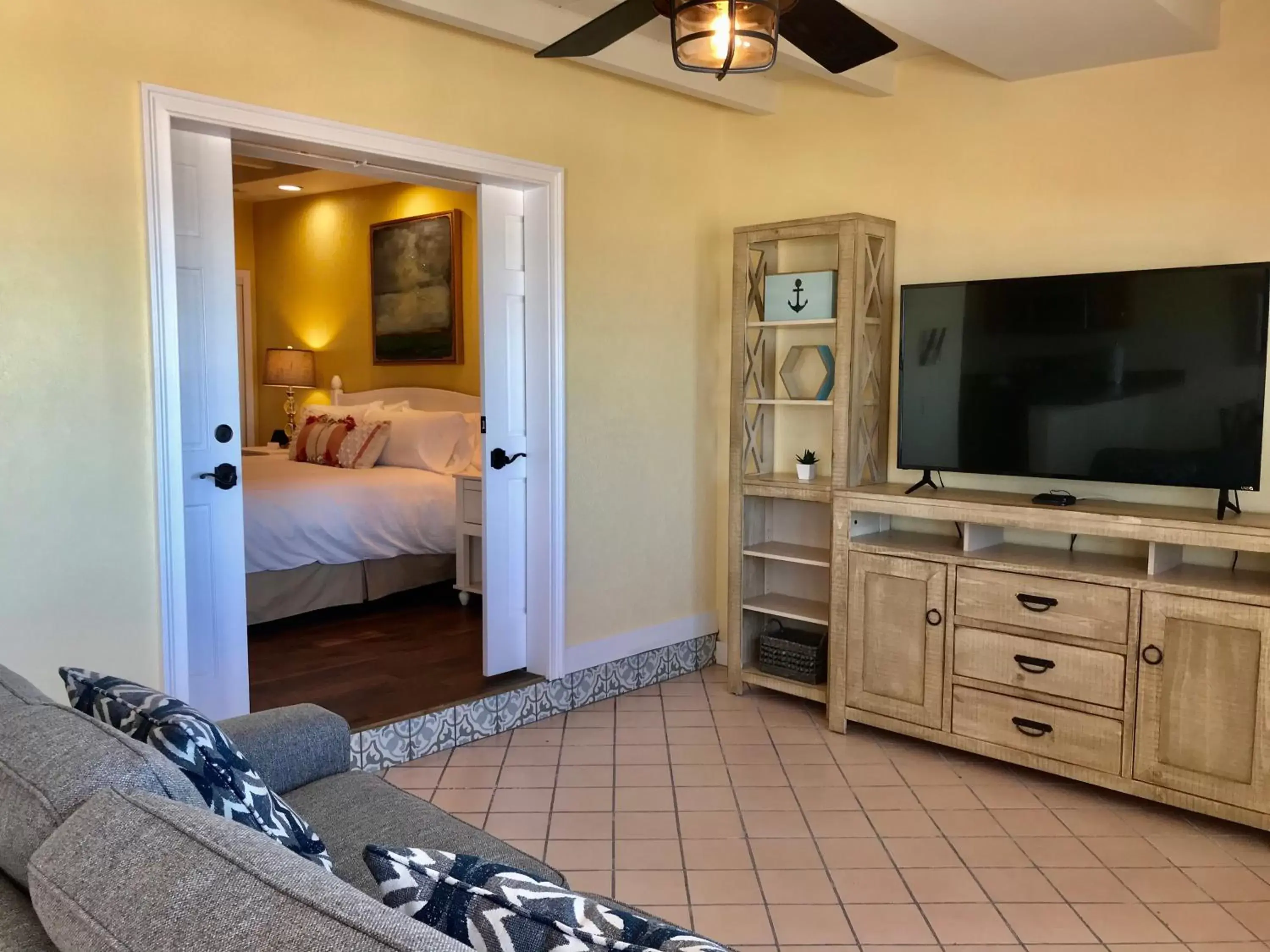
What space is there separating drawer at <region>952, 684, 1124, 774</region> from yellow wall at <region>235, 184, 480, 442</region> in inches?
157

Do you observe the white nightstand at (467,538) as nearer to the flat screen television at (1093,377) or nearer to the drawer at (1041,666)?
the flat screen television at (1093,377)

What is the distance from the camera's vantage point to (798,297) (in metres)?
4.13

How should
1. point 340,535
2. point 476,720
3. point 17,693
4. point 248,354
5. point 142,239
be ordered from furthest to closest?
point 248,354
point 340,535
point 476,720
point 142,239
point 17,693

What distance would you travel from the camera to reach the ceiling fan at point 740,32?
2.05m

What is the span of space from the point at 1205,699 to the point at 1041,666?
0.50m

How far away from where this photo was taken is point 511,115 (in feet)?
12.3

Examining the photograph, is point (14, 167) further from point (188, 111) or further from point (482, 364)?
point (482, 364)

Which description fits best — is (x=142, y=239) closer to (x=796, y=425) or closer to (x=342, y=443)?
(x=796, y=425)

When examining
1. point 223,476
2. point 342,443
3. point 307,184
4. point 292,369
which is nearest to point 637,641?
point 223,476

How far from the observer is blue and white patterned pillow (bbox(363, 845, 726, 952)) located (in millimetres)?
918

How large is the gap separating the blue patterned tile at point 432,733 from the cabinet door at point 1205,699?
234 cm

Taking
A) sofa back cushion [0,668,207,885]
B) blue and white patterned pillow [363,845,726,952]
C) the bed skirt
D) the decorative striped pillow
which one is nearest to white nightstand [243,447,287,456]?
the decorative striped pillow

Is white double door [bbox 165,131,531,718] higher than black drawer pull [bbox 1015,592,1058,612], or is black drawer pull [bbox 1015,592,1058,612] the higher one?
white double door [bbox 165,131,531,718]

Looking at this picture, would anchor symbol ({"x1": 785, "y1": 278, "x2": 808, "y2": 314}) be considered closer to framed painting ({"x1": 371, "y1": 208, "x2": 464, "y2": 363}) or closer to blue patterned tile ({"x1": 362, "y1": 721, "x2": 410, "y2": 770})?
blue patterned tile ({"x1": 362, "y1": 721, "x2": 410, "y2": 770})
